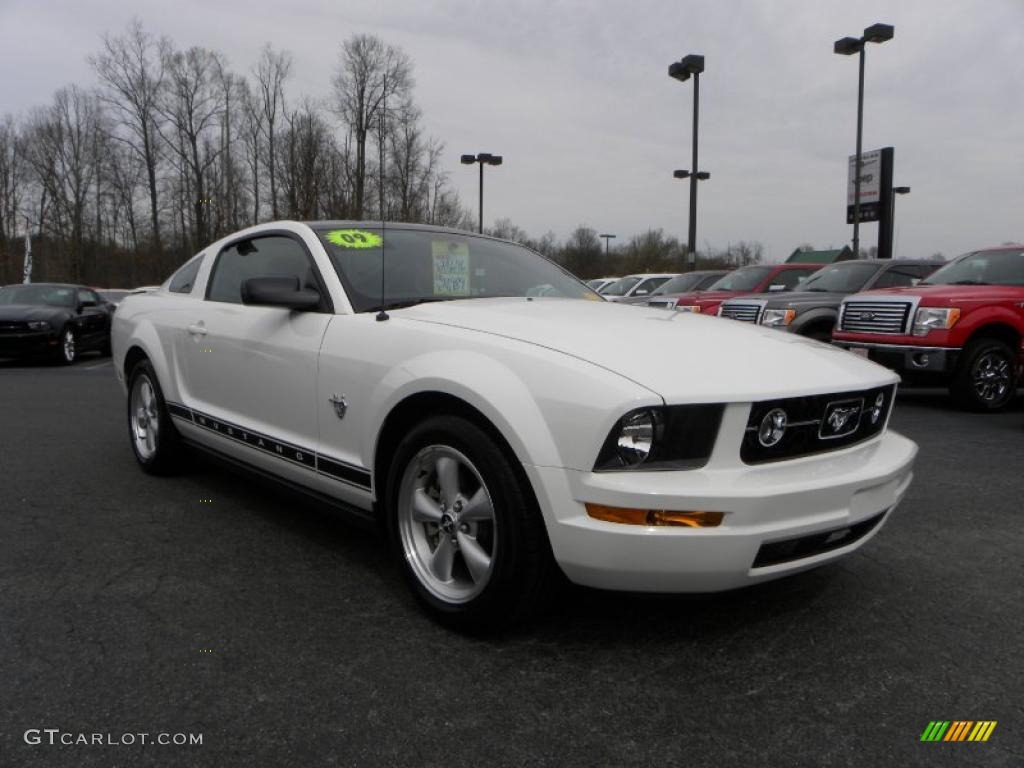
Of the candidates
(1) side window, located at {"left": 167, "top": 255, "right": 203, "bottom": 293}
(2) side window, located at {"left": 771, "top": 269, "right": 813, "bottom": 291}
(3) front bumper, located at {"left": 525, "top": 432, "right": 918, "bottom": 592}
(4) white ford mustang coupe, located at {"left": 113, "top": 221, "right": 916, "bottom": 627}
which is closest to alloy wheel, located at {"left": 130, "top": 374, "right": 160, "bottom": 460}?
(1) side window, located at {"left": 167, "top": 255, "right": 203, "bottom": 293}

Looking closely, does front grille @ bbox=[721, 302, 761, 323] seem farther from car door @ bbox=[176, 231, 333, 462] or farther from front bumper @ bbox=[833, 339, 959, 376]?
car door @ bbox=[176, 231, 333, 462]

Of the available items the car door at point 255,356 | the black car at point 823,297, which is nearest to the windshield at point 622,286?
the black car at point 823,297

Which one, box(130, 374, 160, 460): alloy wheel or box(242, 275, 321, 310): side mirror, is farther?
box(130, 374, 160, 460): alloy wheel

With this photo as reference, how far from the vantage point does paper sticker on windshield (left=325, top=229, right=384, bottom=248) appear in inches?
144

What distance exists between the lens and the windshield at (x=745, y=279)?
1320cm

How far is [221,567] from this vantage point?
3357 millimetres

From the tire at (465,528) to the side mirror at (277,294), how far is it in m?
0.85

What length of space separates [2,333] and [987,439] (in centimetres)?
1347

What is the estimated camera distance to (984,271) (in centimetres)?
878

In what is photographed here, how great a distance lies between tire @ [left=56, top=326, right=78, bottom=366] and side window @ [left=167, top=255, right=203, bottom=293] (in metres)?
9.71

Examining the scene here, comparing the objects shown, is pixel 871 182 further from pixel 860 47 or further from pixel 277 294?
pixel 277 294

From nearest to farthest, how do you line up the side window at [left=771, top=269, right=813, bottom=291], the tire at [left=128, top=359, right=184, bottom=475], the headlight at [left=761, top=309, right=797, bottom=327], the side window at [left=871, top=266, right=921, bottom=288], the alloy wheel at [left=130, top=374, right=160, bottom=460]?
the tire at [left=128, top=359, right=184, bottom=475] < the alloy wheel at [left=130, top=374, right=160, bottom=460] < the headlight at [left=761, top=309, right=797, bottom=327] < the side window at [left=871, top=266, right=921, bottom=288] < the side window at [left=771, top=269, right=813, bottom=291]

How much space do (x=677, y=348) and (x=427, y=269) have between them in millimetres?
1410

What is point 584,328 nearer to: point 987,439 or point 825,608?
point 825,608
